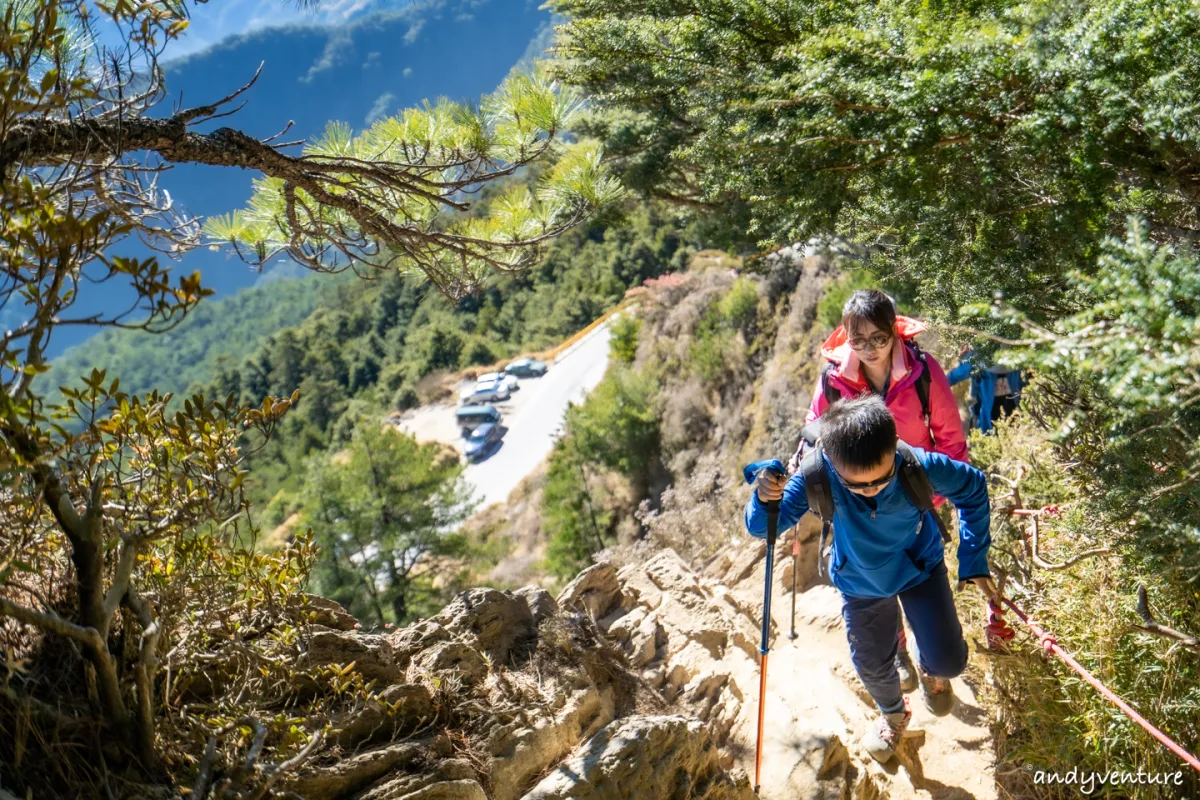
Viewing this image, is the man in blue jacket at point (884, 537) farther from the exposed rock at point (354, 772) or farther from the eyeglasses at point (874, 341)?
the exposed rock at point (354, 772)

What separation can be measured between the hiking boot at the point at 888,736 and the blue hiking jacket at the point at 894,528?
78cm

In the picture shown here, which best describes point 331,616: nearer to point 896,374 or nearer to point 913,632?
point 913,632

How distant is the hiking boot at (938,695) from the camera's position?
3.63 m

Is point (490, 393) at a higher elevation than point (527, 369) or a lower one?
lower

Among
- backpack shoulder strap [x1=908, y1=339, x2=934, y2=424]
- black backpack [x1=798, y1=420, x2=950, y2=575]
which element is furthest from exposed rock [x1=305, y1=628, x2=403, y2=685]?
backpack shoulder strap [x1=908, y1=339, x2=934, y2=424]

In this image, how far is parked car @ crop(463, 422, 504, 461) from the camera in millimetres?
35156

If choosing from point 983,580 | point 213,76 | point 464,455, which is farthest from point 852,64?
point 213,76

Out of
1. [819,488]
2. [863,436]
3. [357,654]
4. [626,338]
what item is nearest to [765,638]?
[819,488]

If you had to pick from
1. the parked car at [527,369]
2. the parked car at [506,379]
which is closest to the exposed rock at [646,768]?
the parked car at [506,379]

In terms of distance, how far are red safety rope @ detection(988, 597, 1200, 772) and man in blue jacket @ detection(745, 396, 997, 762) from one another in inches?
7.9

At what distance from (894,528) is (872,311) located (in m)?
0.92

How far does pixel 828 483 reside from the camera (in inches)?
117

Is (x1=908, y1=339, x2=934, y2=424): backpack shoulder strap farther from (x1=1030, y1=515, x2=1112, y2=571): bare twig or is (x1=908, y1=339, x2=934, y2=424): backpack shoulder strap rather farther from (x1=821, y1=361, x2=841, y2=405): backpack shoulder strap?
(x1=1030, y1=515, x2=1112, y2=571): bare twig

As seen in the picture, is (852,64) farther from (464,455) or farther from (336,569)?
(464,455)
